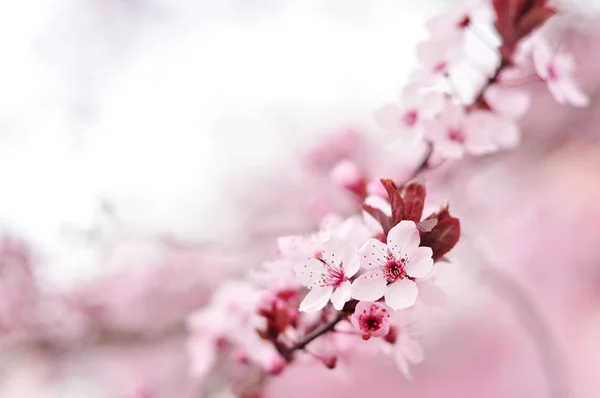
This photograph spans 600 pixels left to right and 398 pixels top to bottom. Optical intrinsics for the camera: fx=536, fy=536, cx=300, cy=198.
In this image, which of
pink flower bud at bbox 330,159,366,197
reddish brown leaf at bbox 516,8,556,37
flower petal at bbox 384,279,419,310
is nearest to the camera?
flower petal at bbox 384,279,419,310

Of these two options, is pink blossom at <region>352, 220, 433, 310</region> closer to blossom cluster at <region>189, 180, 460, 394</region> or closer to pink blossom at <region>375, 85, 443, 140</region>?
blossom cluster at <region>189, 180, 460, 394</region>

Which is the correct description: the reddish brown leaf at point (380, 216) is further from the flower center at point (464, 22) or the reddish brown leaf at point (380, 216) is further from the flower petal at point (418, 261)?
the flower center at point (464, 22)

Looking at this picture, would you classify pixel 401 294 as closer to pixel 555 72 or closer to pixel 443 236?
pixel 443 236

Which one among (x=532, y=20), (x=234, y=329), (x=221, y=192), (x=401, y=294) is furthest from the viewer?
(x=221, y=192)

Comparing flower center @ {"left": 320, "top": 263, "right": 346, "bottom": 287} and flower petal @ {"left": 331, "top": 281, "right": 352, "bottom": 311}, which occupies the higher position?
flower center @ {"left": 320, "top": 263, "right": 346, "bottom": 287}

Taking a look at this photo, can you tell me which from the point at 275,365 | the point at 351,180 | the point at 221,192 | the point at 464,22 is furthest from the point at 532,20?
the point at 221,192

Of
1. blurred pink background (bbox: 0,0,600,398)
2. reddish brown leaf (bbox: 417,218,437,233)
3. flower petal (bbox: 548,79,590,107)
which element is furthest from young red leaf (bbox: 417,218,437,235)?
blurred pink background (bbox: 0,0,600,398)

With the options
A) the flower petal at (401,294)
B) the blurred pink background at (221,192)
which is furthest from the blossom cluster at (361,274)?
the blurred pink background at (221,192)
